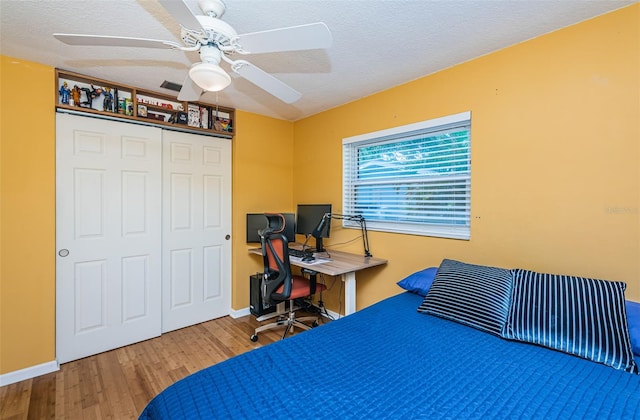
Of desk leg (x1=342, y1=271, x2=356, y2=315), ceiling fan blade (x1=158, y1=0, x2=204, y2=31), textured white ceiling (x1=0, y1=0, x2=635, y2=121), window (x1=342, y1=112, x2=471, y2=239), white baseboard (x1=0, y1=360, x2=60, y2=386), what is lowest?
white baseboard (x1=0, y1=360, x2=60, y2=386)

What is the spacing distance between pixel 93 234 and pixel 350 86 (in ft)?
8.89

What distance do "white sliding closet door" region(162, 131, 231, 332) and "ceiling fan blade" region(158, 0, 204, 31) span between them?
6.44 feet

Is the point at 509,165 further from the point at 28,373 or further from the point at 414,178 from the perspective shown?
the point at 28,373

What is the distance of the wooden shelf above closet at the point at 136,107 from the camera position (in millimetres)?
2400

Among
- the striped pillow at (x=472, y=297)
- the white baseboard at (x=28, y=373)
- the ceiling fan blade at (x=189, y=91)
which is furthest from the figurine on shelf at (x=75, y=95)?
the striped pillow at (x=472, y=297)

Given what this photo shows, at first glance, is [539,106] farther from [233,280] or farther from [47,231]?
[47,231]

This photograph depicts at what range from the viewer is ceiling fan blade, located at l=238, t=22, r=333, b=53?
3.96 ft

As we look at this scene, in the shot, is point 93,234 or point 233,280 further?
point 233,280

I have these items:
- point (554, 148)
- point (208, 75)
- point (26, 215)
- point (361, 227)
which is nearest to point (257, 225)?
point (361, 227)

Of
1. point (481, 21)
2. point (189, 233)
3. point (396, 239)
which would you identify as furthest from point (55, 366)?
point (481, 21)

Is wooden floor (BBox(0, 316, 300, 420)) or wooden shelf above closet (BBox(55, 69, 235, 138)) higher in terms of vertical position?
wooden shelf above closet (BBox(55, 69, 235, 138))

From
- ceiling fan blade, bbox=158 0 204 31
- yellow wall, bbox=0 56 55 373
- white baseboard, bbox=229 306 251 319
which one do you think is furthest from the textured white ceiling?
white baseboard, bbox=229 306 251 319

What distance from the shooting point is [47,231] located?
2289 mm

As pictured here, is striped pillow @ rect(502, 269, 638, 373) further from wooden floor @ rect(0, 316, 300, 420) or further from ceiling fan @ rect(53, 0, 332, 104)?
wooden floor @ rect(0, 316, 300, 420)
